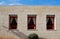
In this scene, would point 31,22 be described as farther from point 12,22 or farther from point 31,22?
point 12,22

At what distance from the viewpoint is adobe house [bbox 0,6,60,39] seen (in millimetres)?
24422

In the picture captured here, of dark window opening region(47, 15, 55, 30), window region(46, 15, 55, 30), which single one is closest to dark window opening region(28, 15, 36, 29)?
window region(46, 15, 55, 30)

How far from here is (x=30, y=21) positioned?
2488 centimetres

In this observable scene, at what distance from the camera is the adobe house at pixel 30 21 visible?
24.4 meters

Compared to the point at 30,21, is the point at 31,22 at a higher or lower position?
lower

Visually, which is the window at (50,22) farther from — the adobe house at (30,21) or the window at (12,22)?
the window at (12,22)

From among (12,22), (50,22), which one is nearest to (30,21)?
(12,22)

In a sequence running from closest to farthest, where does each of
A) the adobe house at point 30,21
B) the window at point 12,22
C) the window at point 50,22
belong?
the adobe house at point 30,21, the window at point 50,22, the window at point 12,22

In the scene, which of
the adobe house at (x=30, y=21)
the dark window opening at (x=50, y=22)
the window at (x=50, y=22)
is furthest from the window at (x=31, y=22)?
the dark window opening at (x=50, y=22)

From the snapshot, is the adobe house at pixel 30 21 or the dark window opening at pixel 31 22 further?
the dark window opening at pixel 31 22

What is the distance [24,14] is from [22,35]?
94.4 inches

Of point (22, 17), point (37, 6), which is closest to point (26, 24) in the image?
point (22, 17)

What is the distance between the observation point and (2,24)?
974 inches

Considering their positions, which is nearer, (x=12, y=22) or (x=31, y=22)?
(x=31, y=22)
